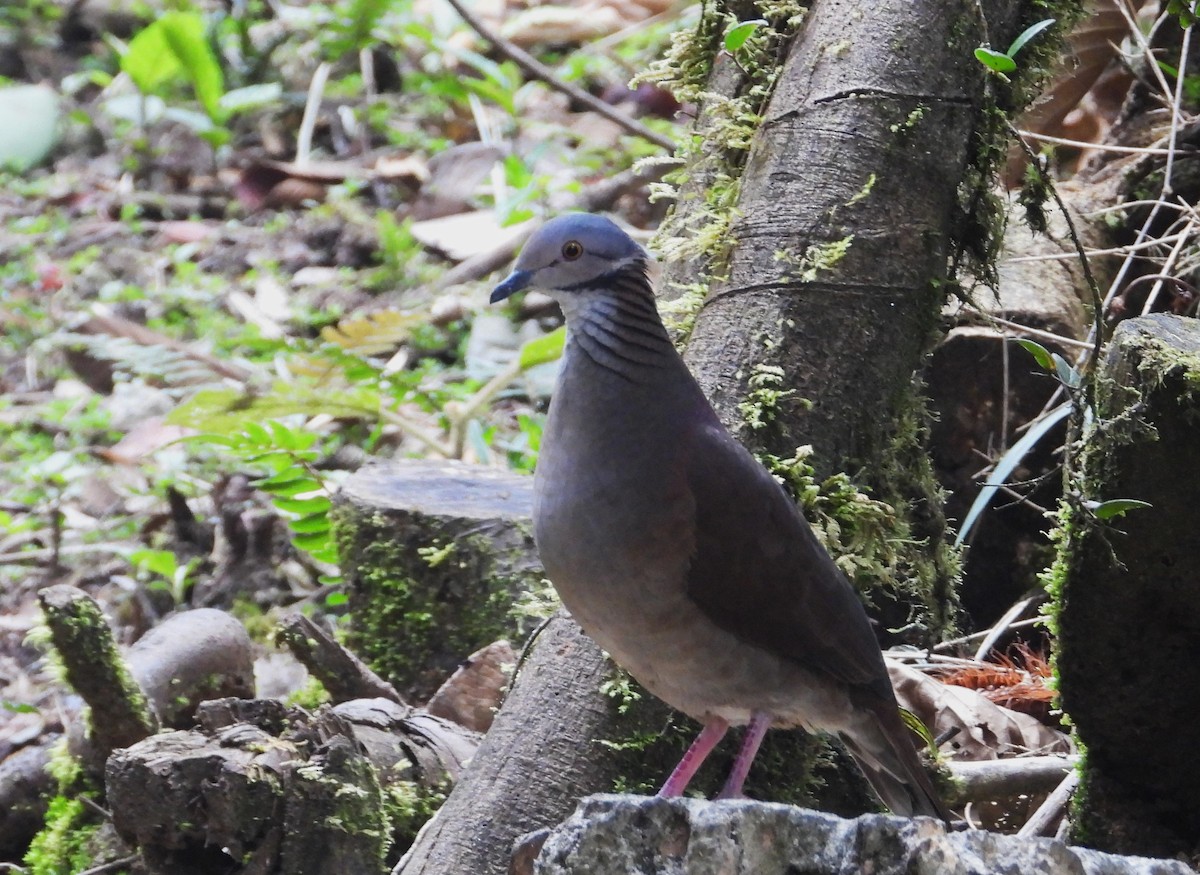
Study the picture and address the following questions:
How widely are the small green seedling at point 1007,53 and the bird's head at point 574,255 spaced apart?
0.97 metres

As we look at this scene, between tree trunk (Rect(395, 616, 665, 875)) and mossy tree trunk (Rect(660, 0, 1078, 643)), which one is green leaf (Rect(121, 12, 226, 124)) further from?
tree trunk (Rect(395, 616, 665, 875))

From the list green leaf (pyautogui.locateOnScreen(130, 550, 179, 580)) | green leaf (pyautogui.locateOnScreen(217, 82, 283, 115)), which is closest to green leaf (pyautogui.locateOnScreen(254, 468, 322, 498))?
green leaf (pyautogui.locateOnScreen(130, 550, 179, 580))

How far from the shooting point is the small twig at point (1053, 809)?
3.24m

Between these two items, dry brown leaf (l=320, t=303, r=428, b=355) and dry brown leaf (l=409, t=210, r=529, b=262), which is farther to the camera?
dry brown leaf (l=409, t=210, r=529, b=262)

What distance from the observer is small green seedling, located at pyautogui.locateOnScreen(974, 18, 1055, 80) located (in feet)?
9.93

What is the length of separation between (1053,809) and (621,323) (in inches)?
65.5

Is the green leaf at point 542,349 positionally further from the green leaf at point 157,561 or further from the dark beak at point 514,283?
the dark beak at point 514,283

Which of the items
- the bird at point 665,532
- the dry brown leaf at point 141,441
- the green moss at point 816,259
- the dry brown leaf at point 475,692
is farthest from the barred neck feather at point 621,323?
the dry brown leaf at point 141,441

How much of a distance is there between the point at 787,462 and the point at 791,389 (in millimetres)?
179

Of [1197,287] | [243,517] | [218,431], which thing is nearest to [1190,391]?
[1197,287]

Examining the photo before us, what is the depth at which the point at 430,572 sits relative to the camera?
4477 mm

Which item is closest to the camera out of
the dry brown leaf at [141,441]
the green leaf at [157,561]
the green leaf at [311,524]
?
the green leaf at [311,524]

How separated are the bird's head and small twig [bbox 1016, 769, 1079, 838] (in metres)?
1.68

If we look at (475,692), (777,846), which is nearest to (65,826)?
(475,692)
